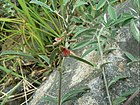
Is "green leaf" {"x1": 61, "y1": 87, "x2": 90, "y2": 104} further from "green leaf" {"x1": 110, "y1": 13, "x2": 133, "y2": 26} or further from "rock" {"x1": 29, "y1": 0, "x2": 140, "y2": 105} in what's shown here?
"green leaf" {"x1": 110, "y1": 13, "x2": 133, "y2": 26}

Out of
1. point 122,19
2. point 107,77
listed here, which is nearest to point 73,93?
point 107,77

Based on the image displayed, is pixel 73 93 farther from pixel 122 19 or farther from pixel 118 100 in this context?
pixel 122 19

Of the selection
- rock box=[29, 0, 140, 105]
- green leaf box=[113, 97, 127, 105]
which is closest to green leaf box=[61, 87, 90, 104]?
rock box=[29, 0, 140, 105]

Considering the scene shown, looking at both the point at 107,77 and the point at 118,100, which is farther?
the point at 107,77

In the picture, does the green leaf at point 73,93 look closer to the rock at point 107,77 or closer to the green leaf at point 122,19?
the rock at point 107,77

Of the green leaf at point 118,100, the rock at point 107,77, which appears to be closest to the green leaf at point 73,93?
the rock at point 107,77

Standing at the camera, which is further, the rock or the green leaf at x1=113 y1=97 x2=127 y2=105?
the rock

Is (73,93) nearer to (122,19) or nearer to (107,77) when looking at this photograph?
(107,77)

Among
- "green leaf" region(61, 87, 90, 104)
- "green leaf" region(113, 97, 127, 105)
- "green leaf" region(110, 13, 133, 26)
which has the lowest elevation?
"green leaf" region(113, 97, 127, 105)

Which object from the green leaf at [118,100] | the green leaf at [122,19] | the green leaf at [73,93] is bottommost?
the green leaf at [118,100]

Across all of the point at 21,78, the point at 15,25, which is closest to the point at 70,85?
the point at 21,78

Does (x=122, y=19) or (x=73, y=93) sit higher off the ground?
(x=122, y=19)

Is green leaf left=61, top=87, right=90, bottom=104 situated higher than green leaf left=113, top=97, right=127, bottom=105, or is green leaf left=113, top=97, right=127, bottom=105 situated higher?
green leaf left=61, top=87, right=90, bottom=104
